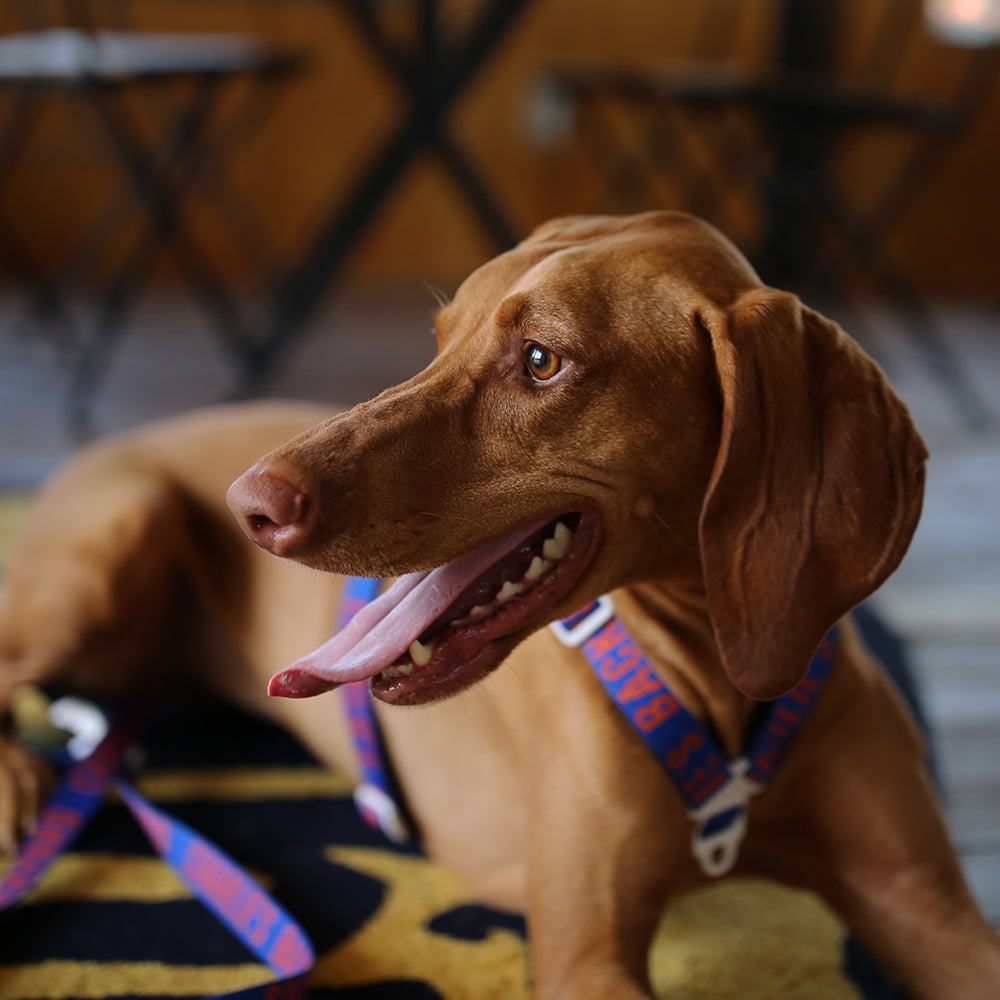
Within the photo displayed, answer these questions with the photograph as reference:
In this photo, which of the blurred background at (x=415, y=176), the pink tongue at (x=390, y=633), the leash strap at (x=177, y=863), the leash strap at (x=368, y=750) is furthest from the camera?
the blurred background at (x=415, y=176)

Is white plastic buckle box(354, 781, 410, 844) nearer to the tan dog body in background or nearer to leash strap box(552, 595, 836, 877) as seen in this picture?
the tan dog body in background

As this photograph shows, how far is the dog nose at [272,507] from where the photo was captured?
963 mm

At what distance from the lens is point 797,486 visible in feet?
3.39

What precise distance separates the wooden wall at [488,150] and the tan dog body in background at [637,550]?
518 cm

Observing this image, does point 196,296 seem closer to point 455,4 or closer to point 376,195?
point 455,4

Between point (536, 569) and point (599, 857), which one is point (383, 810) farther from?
point (536, 569)

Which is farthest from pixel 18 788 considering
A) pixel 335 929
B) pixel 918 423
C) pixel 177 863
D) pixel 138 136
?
pixel 138 136

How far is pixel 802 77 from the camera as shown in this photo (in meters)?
5.67

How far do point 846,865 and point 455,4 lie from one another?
226 inches

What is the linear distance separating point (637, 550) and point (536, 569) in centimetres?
10

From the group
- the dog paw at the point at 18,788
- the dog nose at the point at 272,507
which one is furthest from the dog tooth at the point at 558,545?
the dog paw at the point at 18,788

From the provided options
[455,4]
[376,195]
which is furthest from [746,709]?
[455,4]

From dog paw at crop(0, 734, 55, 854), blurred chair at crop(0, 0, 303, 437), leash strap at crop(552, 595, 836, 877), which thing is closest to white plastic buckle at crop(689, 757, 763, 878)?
leash strap at crop(552, 595, 836, 877)

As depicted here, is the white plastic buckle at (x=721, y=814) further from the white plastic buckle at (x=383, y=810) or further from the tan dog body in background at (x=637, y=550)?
the white plastic buckle at (x=383, y=810)
